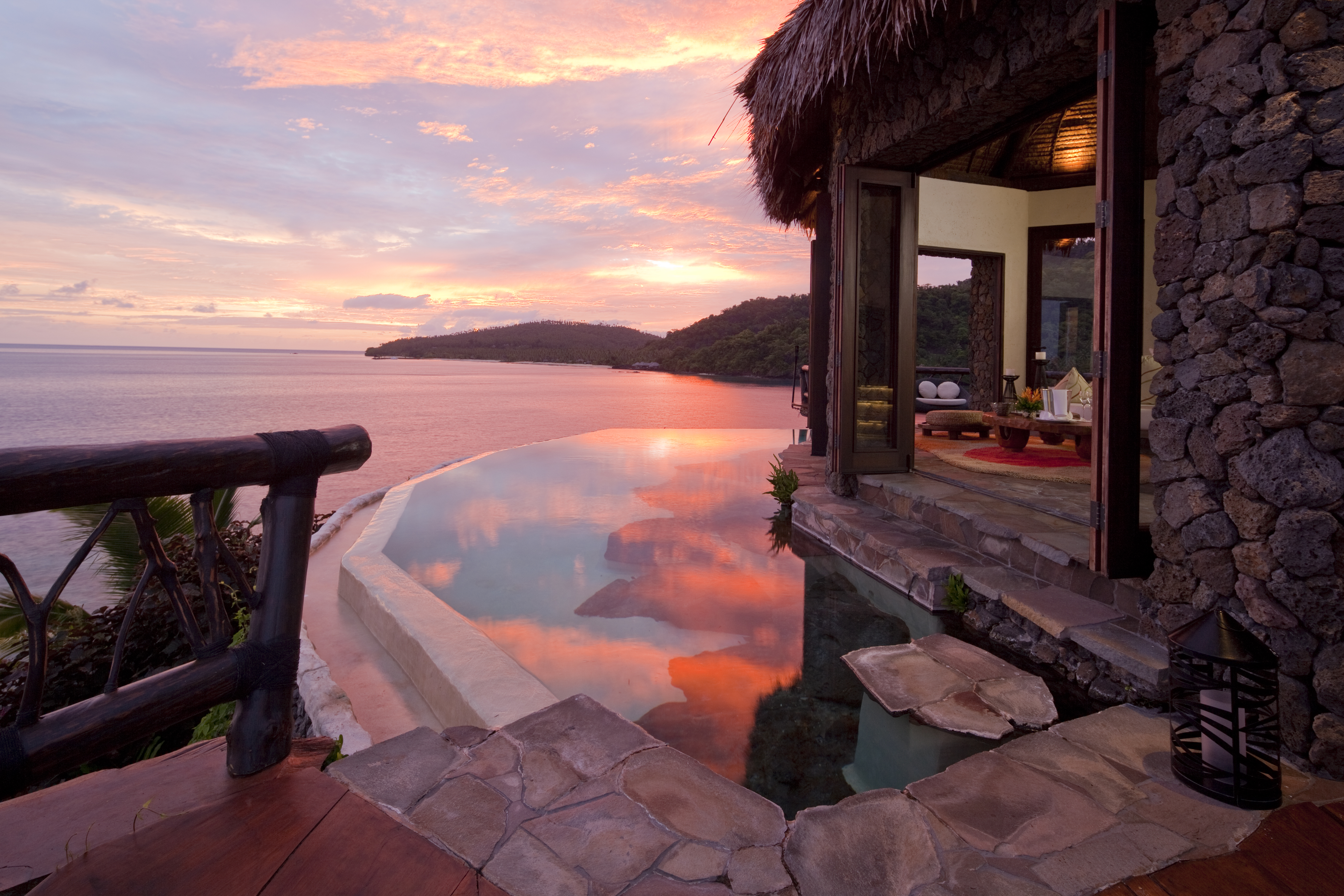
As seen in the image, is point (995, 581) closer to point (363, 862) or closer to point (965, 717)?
point (965, 717)

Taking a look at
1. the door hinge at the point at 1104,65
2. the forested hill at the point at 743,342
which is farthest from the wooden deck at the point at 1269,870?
the forested hill at the point at 743,342

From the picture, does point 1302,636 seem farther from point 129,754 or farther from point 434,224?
point 434,224

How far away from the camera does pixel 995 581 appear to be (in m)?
3.27

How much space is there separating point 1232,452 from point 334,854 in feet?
8.88

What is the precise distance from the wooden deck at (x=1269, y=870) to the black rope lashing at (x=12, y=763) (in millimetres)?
1948

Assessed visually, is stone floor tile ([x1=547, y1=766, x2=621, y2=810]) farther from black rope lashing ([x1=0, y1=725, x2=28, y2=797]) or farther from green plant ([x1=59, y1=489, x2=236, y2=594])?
green plant ([x1=59, y1=489, x2=236, y2=594])

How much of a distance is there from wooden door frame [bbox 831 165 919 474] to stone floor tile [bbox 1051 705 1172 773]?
287cm

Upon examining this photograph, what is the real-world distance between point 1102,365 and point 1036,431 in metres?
3.79

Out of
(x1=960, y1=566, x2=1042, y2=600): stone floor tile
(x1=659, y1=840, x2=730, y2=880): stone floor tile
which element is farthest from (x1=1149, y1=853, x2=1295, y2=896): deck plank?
(x1=960, y1=566, x2=1042, y2=600): stone floor tile

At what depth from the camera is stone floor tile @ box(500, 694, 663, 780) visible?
1.97 metres

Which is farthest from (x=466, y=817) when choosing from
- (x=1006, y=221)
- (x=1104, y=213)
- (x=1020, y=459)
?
(x=1006, y=221)

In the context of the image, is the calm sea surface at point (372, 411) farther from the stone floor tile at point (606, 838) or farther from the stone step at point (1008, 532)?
the stone step at point (1008, 532)

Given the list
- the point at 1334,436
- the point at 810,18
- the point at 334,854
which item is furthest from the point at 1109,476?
the point at 810,18

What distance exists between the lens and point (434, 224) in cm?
3034
